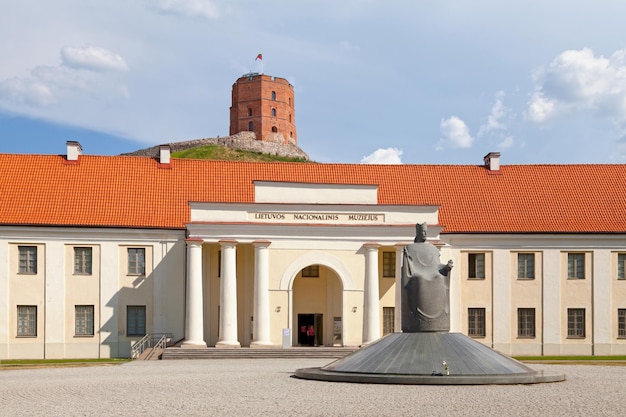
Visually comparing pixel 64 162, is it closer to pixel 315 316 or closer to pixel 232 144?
pixel 315 316

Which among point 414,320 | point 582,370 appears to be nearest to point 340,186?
point 582,370

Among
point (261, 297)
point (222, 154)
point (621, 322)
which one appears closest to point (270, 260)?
point (261, 297)

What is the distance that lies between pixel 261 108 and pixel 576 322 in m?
83.9

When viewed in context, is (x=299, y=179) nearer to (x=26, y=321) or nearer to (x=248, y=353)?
(x=248, y=353)

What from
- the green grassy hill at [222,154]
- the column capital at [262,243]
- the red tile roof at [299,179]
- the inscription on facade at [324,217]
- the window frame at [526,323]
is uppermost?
the green grassy hill at [222,154]

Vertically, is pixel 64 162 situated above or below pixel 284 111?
below

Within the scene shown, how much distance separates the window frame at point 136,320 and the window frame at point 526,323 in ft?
61.2

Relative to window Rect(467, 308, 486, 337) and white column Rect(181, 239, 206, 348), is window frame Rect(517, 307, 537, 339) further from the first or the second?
white column Rect(181, 239, 206, 348)

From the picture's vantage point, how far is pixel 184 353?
43625 mm

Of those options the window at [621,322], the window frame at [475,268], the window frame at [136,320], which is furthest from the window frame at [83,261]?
the window at [621,322]

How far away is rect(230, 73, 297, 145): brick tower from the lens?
13088 centimetres

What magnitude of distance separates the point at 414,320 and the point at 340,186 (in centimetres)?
2220

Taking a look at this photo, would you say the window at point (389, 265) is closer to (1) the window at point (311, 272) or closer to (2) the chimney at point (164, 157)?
(1) the window at point (311, 272)

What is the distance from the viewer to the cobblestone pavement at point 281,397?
20219 millimetres
